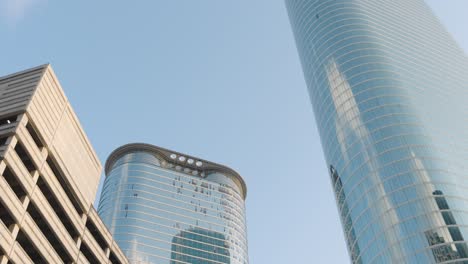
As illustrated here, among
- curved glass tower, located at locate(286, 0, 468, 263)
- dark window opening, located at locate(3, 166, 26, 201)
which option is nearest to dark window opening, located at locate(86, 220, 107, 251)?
dark window opening, located at locate(3, 166, 26, 201)

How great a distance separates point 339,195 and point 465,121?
4144 centimetres

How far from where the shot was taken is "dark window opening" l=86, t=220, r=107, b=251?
64.6 m

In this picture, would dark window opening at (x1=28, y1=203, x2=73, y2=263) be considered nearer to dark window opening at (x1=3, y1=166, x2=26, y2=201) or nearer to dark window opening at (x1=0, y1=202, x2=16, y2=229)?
dark window opening at (x1=3, y1=166, x2=26, y2=201)

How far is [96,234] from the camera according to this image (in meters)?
66.5

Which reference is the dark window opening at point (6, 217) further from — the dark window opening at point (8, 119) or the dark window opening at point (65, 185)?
the dark window opening at point (8, 119)

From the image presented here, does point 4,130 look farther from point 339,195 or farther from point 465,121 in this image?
point 465,121

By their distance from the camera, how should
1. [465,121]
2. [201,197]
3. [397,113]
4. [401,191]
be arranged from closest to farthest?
[401,191], [397,113], [465,121], [201,197]

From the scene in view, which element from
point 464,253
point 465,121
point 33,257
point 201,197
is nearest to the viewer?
point 33,257

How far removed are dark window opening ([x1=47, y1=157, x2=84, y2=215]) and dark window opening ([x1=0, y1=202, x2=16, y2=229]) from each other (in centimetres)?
950

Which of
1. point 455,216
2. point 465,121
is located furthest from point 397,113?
point 455,216

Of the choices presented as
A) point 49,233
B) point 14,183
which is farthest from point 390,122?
point 14,183

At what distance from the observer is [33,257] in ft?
175

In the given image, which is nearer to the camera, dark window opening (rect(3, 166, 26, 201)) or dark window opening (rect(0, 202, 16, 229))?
dark window opening (rect(0, 202, 16, 229))

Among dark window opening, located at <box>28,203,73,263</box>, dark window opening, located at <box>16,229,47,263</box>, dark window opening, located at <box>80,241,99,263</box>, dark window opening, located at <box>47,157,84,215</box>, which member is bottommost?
dark window opening, located at <box>16,229,47,263</box>
